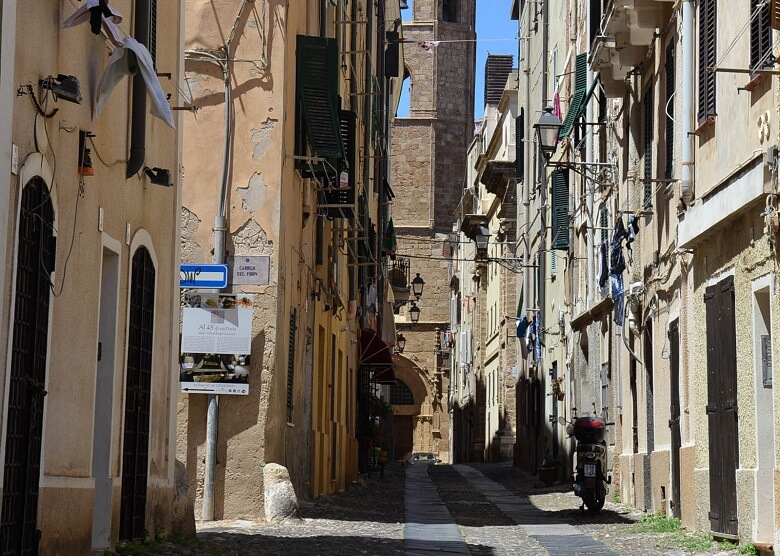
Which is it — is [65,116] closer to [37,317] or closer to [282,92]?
[37,317]

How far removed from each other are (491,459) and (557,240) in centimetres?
2118

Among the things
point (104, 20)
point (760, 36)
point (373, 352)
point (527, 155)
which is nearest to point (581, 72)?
point (373, 352)

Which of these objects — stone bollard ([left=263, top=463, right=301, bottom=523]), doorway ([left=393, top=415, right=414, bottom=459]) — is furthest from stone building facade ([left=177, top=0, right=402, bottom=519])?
doorway ([left=393, top=415, right=414, bottom=459])

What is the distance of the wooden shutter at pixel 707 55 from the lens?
1291 cm

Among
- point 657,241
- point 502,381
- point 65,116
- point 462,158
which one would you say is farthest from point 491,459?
point 65,116

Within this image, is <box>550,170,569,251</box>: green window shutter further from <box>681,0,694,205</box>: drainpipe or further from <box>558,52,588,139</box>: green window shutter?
<box>681,0,694,205</box>: drainpipe

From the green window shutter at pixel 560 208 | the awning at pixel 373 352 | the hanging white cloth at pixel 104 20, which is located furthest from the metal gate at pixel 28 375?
the awning at pixel 373 352

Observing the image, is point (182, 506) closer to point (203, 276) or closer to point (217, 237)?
point (203, 276)

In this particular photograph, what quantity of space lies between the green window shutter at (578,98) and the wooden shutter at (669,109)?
5.10 metres

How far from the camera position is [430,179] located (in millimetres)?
68312

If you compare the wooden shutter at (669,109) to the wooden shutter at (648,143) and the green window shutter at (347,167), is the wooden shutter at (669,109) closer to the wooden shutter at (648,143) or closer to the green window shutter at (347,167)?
the wooden shutter at (648,143)

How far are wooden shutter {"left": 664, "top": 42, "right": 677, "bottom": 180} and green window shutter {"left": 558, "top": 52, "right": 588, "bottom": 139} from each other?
201 inches

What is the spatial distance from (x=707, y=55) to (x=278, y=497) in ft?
20.5

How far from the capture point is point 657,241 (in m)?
16.3
